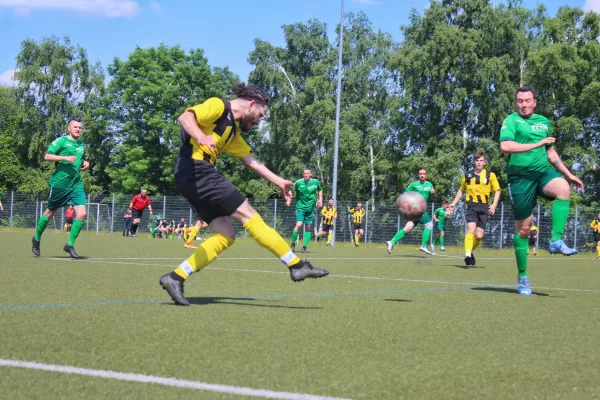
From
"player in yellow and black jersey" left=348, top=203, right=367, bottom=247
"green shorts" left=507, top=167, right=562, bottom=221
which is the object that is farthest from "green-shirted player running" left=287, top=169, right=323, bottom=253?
"player in yellow and black jersey" left=348, top=203, right=367, bottom=247

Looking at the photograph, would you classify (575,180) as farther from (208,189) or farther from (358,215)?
(358,215)

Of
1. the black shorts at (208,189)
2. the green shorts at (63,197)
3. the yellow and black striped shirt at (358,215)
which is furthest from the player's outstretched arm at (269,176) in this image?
the yellow and black striped shirt at (358,215)

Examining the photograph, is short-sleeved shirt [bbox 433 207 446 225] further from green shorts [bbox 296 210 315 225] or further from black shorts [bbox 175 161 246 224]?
black shorts [bbox 175 161 246 224]

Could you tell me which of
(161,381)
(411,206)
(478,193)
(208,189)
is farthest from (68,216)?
(161,381)

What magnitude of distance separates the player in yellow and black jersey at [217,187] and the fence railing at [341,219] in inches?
902

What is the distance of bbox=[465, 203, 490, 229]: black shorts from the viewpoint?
1627cm

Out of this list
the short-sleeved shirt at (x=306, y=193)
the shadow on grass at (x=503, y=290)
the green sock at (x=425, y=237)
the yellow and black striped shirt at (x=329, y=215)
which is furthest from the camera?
the yellow and black striped shirt at (x=329, y=215)

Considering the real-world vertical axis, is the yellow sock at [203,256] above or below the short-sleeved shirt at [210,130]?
below

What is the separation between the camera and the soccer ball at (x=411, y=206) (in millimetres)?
9188

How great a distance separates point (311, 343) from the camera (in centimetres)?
486

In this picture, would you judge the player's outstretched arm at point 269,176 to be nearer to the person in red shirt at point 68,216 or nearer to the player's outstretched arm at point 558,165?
the player's outstretched arm at point 558,165

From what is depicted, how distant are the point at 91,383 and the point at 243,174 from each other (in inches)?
2411

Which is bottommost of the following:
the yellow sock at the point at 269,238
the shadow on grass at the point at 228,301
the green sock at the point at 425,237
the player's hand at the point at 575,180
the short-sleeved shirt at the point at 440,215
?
the shadow on grass at the point at 228,301

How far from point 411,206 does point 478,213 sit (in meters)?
7.53
